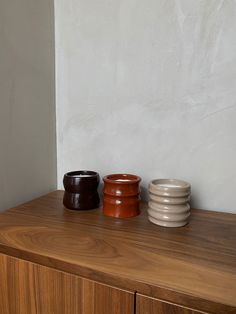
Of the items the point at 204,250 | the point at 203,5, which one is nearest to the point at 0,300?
the point at 204,250

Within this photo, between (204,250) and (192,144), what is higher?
(192,144)

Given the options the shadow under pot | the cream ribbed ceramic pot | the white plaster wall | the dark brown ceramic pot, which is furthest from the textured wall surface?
the cream ribbed ceramic pot

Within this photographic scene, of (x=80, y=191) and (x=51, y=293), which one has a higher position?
(x=80, y=191)

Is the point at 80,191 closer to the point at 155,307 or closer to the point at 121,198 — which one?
the point at 121,198

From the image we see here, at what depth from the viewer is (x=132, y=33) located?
860 mm

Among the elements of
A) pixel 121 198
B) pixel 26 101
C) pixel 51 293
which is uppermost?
pixel 26 101

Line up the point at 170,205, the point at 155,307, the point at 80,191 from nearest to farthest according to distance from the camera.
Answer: the point at 155,307
the point at 170,205
the point at 80,191

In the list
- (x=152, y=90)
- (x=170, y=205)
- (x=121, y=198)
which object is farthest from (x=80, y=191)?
(x=152, y=90)

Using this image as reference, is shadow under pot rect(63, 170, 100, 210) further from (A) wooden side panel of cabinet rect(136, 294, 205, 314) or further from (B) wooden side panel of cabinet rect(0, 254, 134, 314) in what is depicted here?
(A) wooden side panel of cabinet rect(136, 294, 205, 314)

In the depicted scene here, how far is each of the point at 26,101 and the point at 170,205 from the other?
54 cm

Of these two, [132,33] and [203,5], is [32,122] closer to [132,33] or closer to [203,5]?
[132,33]

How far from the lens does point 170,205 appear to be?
695 millimetres

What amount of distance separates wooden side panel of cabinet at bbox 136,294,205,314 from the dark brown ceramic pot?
0.96ft

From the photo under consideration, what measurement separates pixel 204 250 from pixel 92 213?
331mm
